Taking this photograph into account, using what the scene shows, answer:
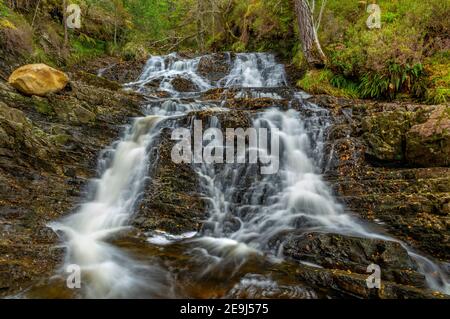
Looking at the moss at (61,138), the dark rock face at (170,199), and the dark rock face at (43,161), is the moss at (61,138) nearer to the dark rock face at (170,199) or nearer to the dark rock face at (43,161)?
the dark rock face at (43,161)

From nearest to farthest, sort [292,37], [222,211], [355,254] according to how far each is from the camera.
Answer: [355,254]
[222,211]
[292,37]

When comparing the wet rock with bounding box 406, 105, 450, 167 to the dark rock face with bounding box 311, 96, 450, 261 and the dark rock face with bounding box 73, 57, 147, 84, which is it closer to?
the dark rock face with bounding box 311, 96, 450, 261

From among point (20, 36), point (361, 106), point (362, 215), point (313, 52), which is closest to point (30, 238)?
point (362, 215)

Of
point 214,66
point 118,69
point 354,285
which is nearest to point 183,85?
point 214,66

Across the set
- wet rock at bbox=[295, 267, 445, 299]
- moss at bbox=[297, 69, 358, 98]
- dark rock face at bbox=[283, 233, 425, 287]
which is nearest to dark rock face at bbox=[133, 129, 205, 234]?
dark rock face at bbox=[283, 233, 425, 287]

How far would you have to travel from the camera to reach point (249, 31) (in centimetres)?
1614

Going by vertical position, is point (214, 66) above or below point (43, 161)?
above

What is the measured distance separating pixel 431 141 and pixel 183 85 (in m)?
8.21

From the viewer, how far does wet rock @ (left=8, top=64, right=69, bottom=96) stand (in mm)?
6863

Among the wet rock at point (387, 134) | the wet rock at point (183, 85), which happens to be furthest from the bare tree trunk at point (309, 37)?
the wet rock at point (387, 134)

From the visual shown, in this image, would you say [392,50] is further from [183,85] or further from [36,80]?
[36,80]

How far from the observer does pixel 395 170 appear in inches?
226
